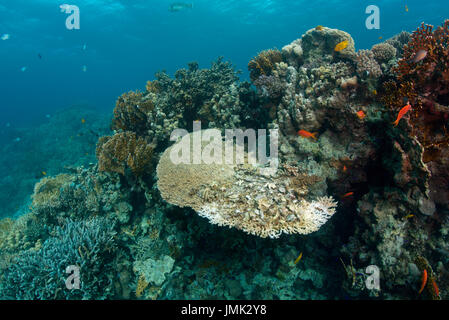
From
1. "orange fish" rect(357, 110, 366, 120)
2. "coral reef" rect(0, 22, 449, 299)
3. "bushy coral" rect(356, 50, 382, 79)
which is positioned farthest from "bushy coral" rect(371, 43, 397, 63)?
"orange fish" rect(357, 110, 366, 120)

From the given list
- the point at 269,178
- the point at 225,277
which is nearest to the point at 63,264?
the point at 225,277

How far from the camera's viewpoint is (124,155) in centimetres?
541

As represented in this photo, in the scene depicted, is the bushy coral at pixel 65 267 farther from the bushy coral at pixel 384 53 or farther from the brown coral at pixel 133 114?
the bushy coral at pixel 384 53

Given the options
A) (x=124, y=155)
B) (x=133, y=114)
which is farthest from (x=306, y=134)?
(x=133, y=114)

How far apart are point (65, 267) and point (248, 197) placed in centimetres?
387

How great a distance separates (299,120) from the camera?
450 cm

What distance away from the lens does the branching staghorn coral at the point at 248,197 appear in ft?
11.4

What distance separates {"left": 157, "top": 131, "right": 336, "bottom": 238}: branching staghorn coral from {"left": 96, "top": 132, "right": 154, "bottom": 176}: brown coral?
0.79 metres

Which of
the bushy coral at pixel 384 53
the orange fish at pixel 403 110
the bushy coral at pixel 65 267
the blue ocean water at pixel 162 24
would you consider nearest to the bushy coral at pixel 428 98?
the orange fish at pixel 403 110

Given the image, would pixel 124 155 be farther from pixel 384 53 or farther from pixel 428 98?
pixel 384 53

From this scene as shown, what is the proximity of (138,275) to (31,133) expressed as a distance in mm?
23850

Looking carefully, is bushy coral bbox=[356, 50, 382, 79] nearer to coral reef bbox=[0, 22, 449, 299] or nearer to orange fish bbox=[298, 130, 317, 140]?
coral reef bbox=[0, 22, 449, 299]

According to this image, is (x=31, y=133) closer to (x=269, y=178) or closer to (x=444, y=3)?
(x=269, y=178)

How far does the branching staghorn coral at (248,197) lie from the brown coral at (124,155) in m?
0.79
